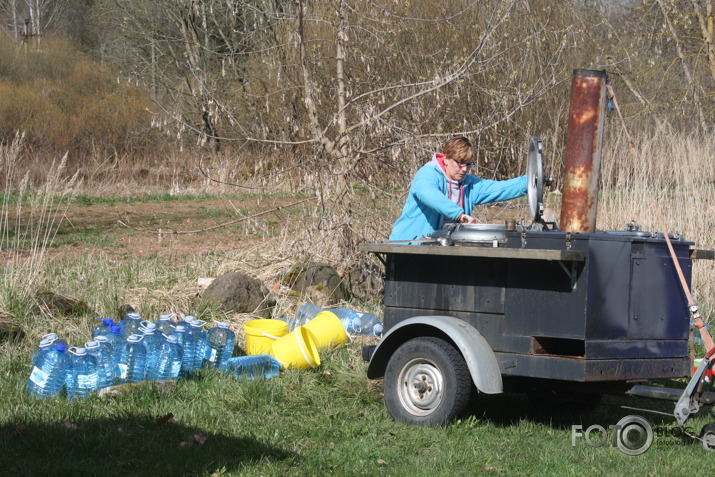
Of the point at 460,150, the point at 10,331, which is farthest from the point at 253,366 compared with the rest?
the point at 460,150

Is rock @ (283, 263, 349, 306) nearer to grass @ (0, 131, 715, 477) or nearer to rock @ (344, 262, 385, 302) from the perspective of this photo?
rock @ (344, 262, 385, 302)

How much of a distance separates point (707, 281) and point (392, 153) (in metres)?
3.79

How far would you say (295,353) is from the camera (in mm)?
Answer: 7254

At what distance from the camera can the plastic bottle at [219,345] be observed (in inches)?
280

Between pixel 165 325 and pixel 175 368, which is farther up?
pixel 165 325

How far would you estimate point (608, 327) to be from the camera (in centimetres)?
507

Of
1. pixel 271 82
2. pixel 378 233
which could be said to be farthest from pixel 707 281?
pixel 271 82

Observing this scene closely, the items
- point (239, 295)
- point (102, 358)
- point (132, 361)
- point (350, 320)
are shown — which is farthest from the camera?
point (239, 295)

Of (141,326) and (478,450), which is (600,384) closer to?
(478,450)

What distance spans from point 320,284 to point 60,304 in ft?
9.22

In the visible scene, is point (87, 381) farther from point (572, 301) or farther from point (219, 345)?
point (572, 301)

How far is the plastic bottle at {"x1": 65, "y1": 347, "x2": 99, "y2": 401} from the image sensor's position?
5988 millimetres

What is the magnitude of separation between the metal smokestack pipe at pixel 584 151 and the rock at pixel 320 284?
4.29 metres

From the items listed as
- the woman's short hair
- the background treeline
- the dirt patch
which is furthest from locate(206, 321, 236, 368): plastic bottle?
the background treeline
